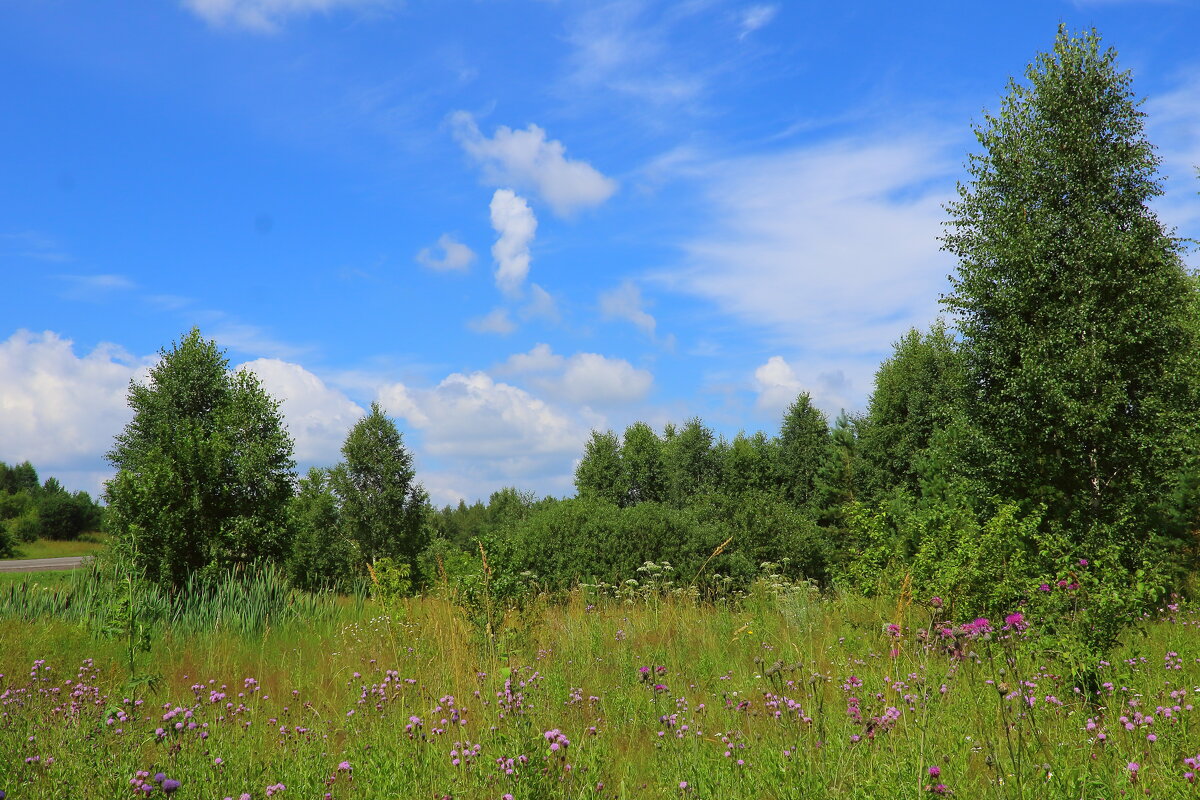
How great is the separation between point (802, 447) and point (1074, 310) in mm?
26862

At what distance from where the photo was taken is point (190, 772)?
412 cm

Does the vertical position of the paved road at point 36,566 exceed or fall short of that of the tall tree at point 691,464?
it falls short

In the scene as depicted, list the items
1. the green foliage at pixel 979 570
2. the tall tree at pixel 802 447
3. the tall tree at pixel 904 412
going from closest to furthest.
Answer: the green foliage at pixel 979 570
the tall tree at pixel 904 412
the tall tree at pixel 802 447

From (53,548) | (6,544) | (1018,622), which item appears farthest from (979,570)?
(53,548)

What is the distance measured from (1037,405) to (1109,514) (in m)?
2.66

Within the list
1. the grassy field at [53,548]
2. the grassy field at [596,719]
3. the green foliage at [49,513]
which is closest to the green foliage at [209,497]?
the grassy field at [596,719]

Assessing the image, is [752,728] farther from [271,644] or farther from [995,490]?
[995,490]

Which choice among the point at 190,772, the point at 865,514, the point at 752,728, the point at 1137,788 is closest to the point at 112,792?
the point at 190,772

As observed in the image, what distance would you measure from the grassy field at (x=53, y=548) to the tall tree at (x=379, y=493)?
2228 cm

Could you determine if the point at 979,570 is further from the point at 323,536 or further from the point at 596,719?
the point at 323,536

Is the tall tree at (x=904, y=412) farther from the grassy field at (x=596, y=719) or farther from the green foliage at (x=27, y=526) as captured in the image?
the green foliage at (x=27, y=526)

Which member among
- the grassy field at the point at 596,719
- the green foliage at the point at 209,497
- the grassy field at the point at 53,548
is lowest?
the grassy field at the point at 596,719

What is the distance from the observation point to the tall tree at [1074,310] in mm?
15062

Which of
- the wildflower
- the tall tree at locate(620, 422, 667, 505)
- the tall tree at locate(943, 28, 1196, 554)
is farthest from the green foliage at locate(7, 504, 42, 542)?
the wildflower
